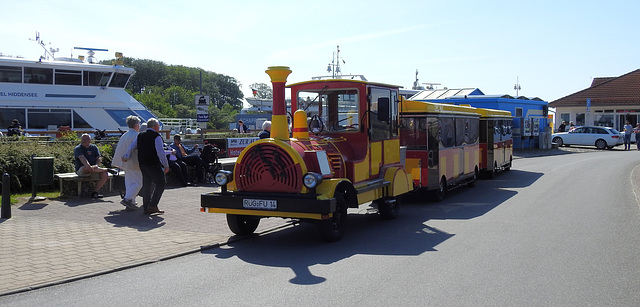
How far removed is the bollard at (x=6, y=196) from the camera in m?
10.1

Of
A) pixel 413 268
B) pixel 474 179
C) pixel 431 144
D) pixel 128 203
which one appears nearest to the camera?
pixel 413 268

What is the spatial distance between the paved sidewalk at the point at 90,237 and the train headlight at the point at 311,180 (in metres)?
1.60

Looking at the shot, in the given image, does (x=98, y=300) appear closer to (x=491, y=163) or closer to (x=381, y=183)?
(x=381, y=183)

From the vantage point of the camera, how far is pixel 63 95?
90.0 feet

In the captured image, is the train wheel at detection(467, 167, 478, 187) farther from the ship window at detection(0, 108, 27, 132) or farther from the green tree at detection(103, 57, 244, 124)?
the green tree at detection(103, 57, 244, 124)

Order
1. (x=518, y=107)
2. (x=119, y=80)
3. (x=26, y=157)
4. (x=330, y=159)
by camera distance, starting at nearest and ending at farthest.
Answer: (x=330, y=159) → (x=26, y=157) → (x=119, y=80) → (x=518, y=107)

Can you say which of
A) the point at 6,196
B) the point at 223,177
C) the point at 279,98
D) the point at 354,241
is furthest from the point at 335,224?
the point at 6,196

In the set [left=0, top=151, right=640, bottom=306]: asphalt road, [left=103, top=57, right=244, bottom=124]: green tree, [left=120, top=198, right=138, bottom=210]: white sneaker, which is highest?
[left=103, top=57, right=244, bottom=124]: green tree

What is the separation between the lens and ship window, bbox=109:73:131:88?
2922 centimetres

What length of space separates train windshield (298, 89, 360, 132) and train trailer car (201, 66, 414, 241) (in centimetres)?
2

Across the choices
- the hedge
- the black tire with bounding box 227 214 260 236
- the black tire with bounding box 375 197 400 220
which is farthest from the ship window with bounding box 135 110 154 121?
the black tire with bounding box 227 214 260 236

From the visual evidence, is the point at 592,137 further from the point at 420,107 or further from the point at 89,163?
the point at 89,163

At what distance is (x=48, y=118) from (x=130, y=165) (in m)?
17.6

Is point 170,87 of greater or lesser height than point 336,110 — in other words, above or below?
above
